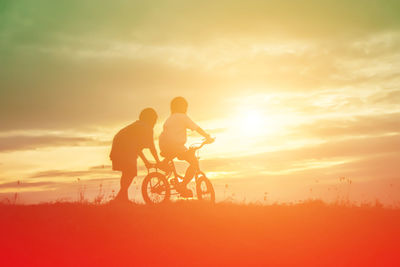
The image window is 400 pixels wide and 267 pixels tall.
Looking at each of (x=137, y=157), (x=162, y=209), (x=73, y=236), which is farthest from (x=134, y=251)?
(x=137, y=157)

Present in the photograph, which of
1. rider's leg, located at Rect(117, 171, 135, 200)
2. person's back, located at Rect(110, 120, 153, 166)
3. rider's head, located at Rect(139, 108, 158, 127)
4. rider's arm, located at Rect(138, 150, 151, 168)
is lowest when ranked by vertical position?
rider's leg, located at Rect(117, 171, 135, 200)

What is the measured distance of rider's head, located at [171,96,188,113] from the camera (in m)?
13.3

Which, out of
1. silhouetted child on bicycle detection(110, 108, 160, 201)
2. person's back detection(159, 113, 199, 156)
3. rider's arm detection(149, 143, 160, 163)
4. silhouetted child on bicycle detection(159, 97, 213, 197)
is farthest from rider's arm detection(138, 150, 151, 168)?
person's back detection(159, 113, 199, 156)

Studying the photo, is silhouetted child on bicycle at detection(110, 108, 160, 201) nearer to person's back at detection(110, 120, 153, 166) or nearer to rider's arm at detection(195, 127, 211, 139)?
person's back at detection(110, 120, 153, 166)

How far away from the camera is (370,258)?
9.73 meters

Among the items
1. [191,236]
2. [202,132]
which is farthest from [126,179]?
[191,236]

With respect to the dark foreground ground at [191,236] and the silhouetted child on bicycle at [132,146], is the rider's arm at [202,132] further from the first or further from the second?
the dark foreground ground at [191,236]

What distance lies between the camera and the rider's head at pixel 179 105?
43.7 feet

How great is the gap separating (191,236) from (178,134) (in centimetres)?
378

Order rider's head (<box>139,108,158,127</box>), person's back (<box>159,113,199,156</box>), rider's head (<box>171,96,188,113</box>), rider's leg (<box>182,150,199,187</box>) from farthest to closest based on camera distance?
rider's head (<box>139,108,158,127</box>) → rider's leg (<box>182,150,199,187</box>) → rider's head (<box>171,96,188,113</box>) → person's back (<box>159,113,199,156</box>)

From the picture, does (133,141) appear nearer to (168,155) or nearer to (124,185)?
(168,155)

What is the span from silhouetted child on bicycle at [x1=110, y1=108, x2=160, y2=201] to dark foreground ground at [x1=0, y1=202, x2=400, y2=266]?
1044mm

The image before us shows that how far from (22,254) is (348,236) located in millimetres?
7246

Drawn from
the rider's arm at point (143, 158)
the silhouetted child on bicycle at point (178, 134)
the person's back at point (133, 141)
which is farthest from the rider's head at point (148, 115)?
the rider's arm at point (143, 158)
